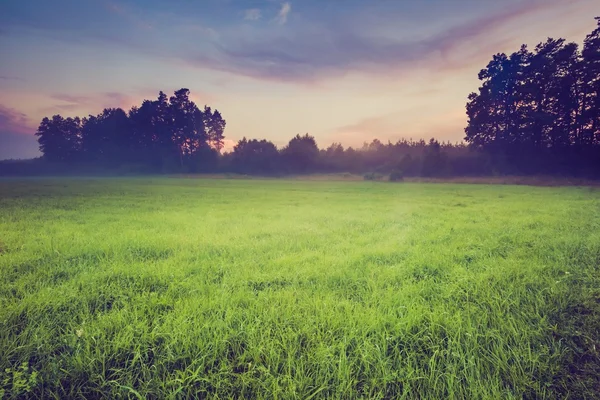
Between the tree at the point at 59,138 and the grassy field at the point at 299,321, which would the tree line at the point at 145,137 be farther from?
the grassy field at the point at 299,321

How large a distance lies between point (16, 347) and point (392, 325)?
146 inches

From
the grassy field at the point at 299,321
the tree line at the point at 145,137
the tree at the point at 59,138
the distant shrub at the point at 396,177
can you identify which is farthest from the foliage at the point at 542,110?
the tree at the point at 59,138

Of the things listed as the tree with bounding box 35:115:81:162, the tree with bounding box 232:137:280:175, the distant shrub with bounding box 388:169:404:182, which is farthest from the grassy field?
the tree with bounding box 35:115:81:162

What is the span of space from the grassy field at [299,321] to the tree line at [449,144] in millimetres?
49919

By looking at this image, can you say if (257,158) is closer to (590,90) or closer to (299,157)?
(299,157)

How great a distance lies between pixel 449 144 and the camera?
67938 millimetres

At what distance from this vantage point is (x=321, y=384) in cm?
216

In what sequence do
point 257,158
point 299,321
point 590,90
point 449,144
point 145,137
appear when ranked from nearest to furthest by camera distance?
point 299,321
point 590,90
point 449,144
point 257,158
point 145,137

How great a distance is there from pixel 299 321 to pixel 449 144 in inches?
3040

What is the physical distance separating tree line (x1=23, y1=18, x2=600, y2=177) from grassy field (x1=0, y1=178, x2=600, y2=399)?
49919 millimetres

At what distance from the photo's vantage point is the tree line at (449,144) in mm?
41719

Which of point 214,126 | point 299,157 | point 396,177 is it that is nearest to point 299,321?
point 396,177

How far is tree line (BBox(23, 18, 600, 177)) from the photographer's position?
41719 millimetres

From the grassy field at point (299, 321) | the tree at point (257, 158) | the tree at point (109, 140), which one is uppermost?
the tree at point (109, 140)
